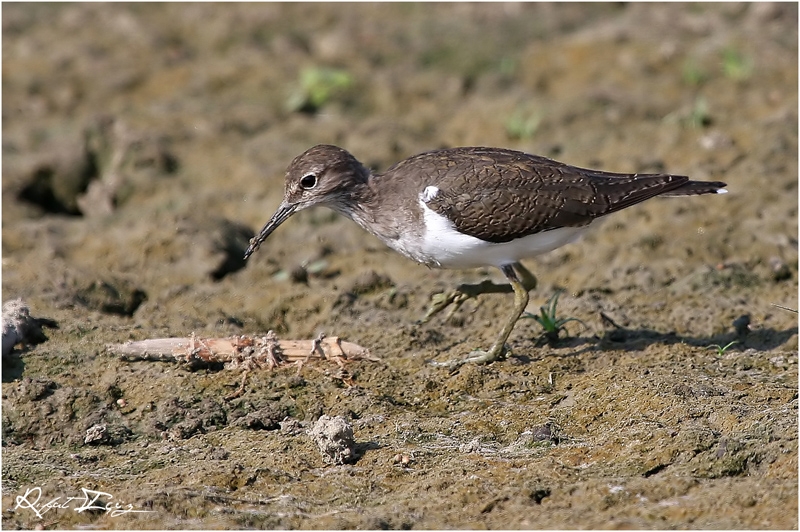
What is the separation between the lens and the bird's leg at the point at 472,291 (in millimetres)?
7221

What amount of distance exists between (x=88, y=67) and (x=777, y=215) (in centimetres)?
885

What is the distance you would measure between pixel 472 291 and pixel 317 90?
5702 mm

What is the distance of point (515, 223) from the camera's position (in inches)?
266

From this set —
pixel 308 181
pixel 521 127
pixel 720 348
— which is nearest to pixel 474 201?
pixel 308 181

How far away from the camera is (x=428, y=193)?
6.77m

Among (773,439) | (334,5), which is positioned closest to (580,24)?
(334,5)

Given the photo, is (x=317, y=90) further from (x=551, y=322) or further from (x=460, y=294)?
(x=551, y=322)

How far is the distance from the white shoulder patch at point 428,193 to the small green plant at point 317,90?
222 inches

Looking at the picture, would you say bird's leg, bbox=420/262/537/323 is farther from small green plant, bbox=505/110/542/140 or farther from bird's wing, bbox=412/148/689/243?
small green plant, bbox=505/110/542/140

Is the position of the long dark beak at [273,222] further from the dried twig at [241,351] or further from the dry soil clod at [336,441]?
the dry soil clod at [336,441]

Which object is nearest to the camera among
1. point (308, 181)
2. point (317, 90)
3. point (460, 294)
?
point (308, 181)

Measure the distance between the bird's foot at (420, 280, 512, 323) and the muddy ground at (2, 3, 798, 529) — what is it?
0.68 feet

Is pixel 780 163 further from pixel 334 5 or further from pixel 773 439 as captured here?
pixel 334 5

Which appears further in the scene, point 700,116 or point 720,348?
point 700,116
